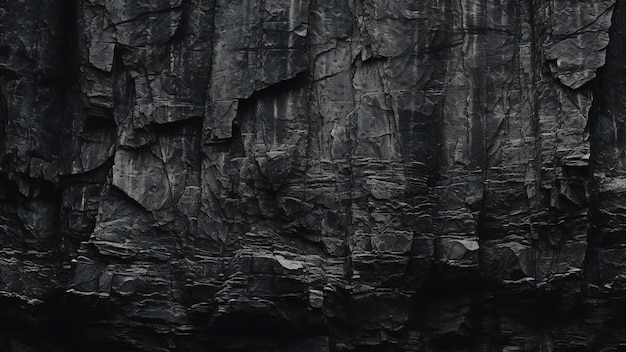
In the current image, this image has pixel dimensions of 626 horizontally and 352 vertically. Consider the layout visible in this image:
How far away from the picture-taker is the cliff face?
32.5 m

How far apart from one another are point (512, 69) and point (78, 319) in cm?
1226

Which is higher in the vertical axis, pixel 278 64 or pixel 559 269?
pixel 278 64

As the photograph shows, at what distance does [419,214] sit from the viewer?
1294 inches

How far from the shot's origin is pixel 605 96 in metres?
33.2

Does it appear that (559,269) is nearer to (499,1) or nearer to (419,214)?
(419,214)

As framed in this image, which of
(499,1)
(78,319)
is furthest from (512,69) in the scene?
(78,319)

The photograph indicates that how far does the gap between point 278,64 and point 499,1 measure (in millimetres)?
5722

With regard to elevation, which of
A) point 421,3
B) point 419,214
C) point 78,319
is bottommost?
point 78,319

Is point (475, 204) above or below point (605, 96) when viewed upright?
below

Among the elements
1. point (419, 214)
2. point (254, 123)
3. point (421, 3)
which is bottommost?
point (419, 214)

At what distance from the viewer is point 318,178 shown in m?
33.4

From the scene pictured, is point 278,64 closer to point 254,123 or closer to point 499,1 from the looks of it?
point 254,123

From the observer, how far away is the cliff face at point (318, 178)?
32469 millimetres

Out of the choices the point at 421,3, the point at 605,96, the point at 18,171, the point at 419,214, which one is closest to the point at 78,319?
the point at 18,171
